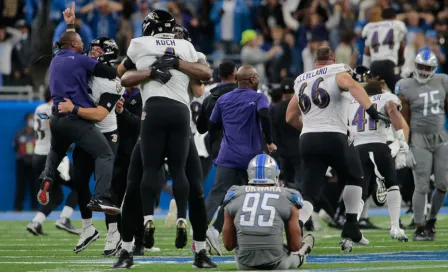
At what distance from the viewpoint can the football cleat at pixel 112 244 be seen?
36.6 feet

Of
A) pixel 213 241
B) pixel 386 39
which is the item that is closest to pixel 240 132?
pixel 213 241

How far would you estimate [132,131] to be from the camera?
11.7 m

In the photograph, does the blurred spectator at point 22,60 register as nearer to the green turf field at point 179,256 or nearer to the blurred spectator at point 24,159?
the blurred spectator at point 24,159

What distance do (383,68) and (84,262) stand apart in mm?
7815

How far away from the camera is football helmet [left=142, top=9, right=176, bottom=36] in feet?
30.8

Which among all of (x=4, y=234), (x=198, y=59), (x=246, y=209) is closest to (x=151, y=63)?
(x=198, y=59)

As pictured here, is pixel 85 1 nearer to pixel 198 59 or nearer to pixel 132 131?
pixel 132 131

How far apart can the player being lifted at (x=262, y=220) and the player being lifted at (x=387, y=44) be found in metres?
8.15

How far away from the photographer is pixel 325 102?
35.4 ft

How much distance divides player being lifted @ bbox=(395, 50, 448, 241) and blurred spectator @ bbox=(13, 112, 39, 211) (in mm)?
8388

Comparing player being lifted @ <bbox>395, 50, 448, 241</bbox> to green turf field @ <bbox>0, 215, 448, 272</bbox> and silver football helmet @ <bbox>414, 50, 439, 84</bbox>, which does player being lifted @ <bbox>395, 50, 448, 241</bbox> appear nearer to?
silver football helmet @ <bbox>414, 50, 439, 84</bbox>

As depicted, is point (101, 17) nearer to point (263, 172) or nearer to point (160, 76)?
point (160, 76)

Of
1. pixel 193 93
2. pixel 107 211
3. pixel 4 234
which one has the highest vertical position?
pixel 193 93

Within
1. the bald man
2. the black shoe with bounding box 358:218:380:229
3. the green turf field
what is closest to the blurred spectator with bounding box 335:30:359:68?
the black shoe with bounding box 358:218:380:229
